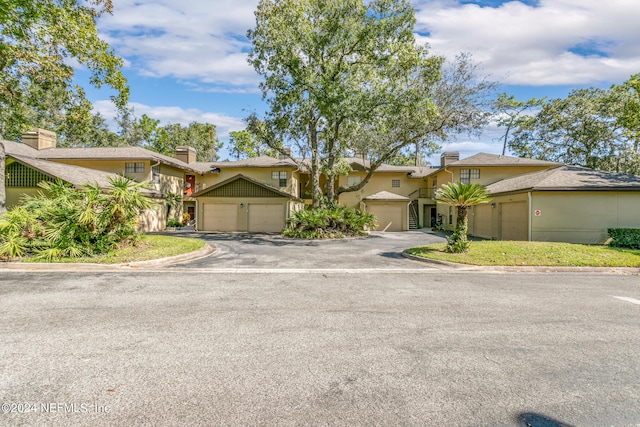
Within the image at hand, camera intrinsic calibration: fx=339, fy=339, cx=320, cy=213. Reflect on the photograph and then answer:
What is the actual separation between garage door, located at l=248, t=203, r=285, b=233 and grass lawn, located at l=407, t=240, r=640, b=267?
41.9 feet

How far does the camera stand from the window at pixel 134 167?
85.0 feet

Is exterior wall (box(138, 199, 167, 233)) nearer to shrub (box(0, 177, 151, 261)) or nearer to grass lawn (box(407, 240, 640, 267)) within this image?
shrub (box(0, 177, 151, 261))

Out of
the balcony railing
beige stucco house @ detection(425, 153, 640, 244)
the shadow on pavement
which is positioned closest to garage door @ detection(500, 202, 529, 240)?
beige stucco house @ detection(425, 153, 640, 244)

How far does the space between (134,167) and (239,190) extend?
28.7 feet

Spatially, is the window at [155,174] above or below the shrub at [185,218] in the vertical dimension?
above

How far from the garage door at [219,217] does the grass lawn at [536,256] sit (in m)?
14.9

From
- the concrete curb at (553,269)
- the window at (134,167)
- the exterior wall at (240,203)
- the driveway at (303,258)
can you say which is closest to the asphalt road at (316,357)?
the concrete curb at (553,269)

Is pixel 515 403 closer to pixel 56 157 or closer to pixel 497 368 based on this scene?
pixel 497 368

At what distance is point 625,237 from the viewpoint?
1565 centimetres

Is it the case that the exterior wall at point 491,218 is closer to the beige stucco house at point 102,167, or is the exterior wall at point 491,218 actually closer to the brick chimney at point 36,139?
the beige stucco house at point 102,167

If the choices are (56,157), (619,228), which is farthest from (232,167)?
(619,228)

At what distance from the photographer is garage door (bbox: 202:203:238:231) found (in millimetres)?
24578

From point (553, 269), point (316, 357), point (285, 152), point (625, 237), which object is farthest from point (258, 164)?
point (316, 357)

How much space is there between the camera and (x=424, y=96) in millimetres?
19703
